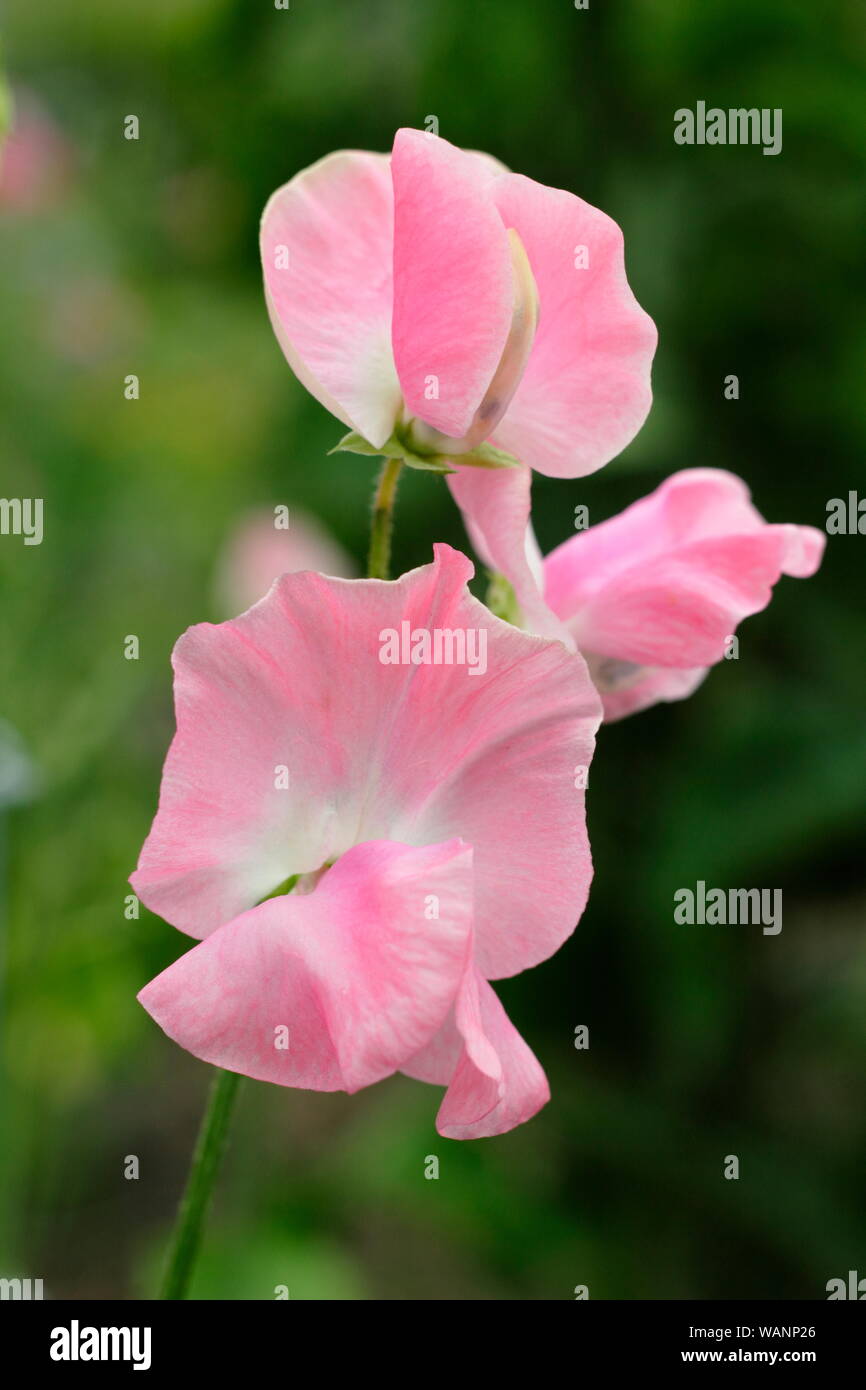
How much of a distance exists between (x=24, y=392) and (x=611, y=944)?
2.90 feet

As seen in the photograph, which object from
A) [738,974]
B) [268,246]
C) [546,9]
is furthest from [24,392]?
[268,246]

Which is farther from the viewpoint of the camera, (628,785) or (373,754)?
(628,785)

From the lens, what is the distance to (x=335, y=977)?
0.90 ft

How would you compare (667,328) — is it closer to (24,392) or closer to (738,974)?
(738,974)

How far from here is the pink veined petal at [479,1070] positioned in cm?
27

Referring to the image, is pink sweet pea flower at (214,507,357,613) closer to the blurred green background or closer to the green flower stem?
the blurred green background

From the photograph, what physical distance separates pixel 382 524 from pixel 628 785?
0.91 m

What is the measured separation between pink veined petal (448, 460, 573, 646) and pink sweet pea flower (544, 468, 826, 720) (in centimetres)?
2

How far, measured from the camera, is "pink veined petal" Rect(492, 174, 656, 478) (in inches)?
12.0

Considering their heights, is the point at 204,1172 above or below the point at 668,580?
below

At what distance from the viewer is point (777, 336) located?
1.18 m

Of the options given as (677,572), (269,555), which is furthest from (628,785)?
(677,572)

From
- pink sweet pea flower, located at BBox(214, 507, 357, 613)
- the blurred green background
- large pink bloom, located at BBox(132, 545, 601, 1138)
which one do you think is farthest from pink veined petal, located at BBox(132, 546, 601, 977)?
pink sweet pea flower, located at BBox(214, 507, 357, 613)

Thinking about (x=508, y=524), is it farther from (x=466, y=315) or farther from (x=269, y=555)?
(x=269, y=555)
